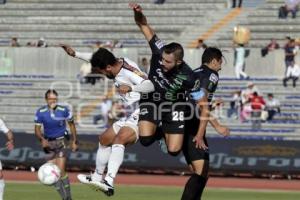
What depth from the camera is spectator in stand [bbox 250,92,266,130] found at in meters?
31.7

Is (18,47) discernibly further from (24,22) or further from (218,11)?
(218,11)

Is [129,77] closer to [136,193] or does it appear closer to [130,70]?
[130,70]

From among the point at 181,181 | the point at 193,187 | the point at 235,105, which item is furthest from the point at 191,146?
the point at 235,105

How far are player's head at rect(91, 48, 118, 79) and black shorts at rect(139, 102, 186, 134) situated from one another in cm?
78

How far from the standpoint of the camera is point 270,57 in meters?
34.5

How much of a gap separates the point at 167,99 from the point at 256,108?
1772cm

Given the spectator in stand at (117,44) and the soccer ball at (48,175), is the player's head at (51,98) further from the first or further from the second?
the spectator in stand at (117,44)

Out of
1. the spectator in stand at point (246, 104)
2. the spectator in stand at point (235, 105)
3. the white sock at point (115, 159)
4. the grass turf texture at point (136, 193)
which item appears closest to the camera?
the white sock at point (115, 159)

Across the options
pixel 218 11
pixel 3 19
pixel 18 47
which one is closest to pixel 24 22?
pixel 3 19

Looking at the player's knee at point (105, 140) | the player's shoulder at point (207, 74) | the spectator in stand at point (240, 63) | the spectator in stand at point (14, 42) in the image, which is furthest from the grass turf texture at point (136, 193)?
the spectator in stand at point (14, 42)

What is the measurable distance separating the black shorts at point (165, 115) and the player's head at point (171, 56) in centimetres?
64

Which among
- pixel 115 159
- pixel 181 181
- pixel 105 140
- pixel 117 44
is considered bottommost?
pixel 181 181

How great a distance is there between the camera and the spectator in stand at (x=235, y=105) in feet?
108

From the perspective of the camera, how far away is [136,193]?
22.0 metres
